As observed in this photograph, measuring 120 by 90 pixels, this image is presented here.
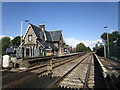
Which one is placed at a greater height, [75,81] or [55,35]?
[55,35]

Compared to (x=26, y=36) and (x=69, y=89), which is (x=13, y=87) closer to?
(x=69, y=89)

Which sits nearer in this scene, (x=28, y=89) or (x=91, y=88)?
(x=28, y=89)

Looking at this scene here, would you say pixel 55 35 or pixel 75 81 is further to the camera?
pixel 55 35

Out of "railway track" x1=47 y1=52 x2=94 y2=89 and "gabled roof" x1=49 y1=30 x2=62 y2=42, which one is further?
"gabled roof" x1=49 y1=30 x2=62 y2=42

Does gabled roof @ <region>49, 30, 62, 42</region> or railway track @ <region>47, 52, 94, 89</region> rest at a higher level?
gabled roof @ <region>49, 30, 62, 42</region>

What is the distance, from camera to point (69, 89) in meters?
5.32

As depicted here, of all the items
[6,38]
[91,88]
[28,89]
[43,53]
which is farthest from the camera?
[6,38]

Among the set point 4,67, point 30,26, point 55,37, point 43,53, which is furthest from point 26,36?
point 4,67

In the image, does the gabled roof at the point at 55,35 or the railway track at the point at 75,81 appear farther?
the gabled roof at the point at 55,35

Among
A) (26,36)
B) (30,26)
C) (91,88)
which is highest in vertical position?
(30,26)

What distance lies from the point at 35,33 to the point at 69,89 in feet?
86.2

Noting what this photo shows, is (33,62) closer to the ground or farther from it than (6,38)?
closer to the ground

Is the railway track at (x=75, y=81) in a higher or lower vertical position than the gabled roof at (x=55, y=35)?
lower

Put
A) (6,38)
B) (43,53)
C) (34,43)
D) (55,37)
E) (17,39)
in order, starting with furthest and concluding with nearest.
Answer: (6,38)
(17,39)
(55,37)
(34,43)
(43,53)
